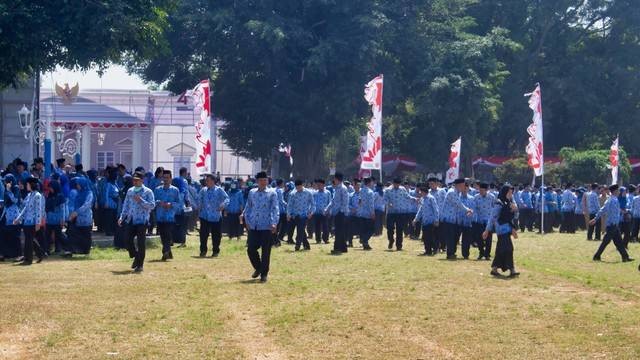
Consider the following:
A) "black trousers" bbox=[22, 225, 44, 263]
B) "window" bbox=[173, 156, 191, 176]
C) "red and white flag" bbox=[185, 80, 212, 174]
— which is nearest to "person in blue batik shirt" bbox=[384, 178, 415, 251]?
"red and white flag" bbox=[185, 80, 212, 174]

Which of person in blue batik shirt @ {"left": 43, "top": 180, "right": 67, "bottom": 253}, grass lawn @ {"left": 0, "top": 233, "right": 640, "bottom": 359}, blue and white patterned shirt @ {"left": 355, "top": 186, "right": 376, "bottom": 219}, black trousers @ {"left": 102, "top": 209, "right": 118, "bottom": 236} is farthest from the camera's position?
blue and white patterned shirt @ {"left": 355, "top": 186, "right": 376, "bottom": 219}

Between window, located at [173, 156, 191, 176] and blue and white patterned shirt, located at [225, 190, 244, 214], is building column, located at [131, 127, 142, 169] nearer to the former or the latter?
window, located at [173, 156, 191, 176]

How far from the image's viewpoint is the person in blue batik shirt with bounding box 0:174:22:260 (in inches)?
877

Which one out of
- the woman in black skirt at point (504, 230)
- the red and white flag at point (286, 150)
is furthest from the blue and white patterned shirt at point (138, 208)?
the red and white flag at point (286, 150)

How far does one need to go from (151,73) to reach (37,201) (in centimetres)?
3587

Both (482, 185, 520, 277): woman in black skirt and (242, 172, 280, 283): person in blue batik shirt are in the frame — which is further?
(482, 185, 520, 277): woman in black skirt

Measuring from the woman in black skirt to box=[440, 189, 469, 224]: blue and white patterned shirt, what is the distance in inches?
184

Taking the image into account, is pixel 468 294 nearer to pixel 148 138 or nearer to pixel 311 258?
pixel 311 258

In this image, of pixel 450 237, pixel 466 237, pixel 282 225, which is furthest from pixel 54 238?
pixel 466 237

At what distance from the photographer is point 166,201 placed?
24.0 m

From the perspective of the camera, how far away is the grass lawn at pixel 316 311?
1225 centimetres

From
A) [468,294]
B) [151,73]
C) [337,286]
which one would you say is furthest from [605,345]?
[151,73]

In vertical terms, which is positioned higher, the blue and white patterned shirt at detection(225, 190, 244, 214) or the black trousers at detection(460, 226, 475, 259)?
the blue and white patterned shirt at detection(225, 190, 244, 214)

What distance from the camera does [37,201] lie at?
2162cm
